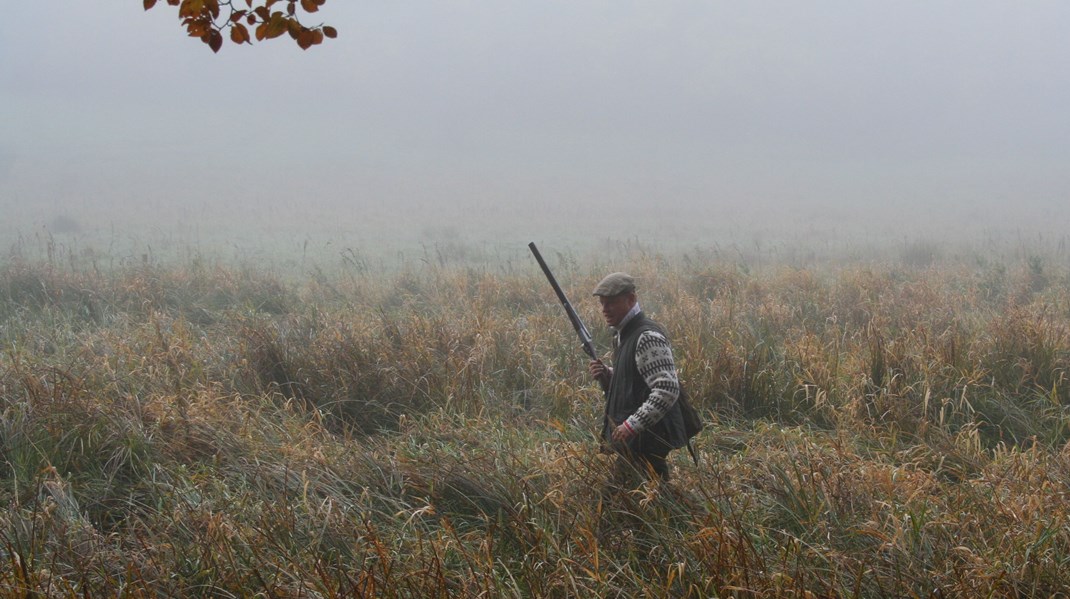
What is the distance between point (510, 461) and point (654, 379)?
1.26 meters

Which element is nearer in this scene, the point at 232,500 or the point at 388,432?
the point at 232,500

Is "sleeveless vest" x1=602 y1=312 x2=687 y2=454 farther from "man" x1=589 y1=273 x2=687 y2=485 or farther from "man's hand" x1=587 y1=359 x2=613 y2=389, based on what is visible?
"man's hand" x1=587 y1=359 x2=613 y2=389

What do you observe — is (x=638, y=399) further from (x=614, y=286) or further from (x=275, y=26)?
(x=275, y=26)

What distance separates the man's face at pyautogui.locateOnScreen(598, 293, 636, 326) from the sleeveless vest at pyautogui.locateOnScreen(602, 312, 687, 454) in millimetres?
58

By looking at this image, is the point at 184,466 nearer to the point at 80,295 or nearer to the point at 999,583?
the point at 999,583

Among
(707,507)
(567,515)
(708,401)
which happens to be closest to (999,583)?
(707,507)

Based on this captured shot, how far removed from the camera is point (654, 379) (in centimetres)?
369

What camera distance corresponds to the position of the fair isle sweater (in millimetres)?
3645

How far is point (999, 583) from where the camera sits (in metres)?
2.82

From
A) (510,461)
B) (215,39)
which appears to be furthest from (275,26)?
(510,461)

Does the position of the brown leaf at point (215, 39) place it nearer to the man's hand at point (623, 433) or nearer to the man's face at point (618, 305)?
the man's face at point (618, 305)

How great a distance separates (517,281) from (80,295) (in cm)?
608

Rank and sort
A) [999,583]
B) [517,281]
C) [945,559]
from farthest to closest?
[517,281], [945,559], [999,583]

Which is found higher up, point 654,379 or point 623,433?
point 654,379
